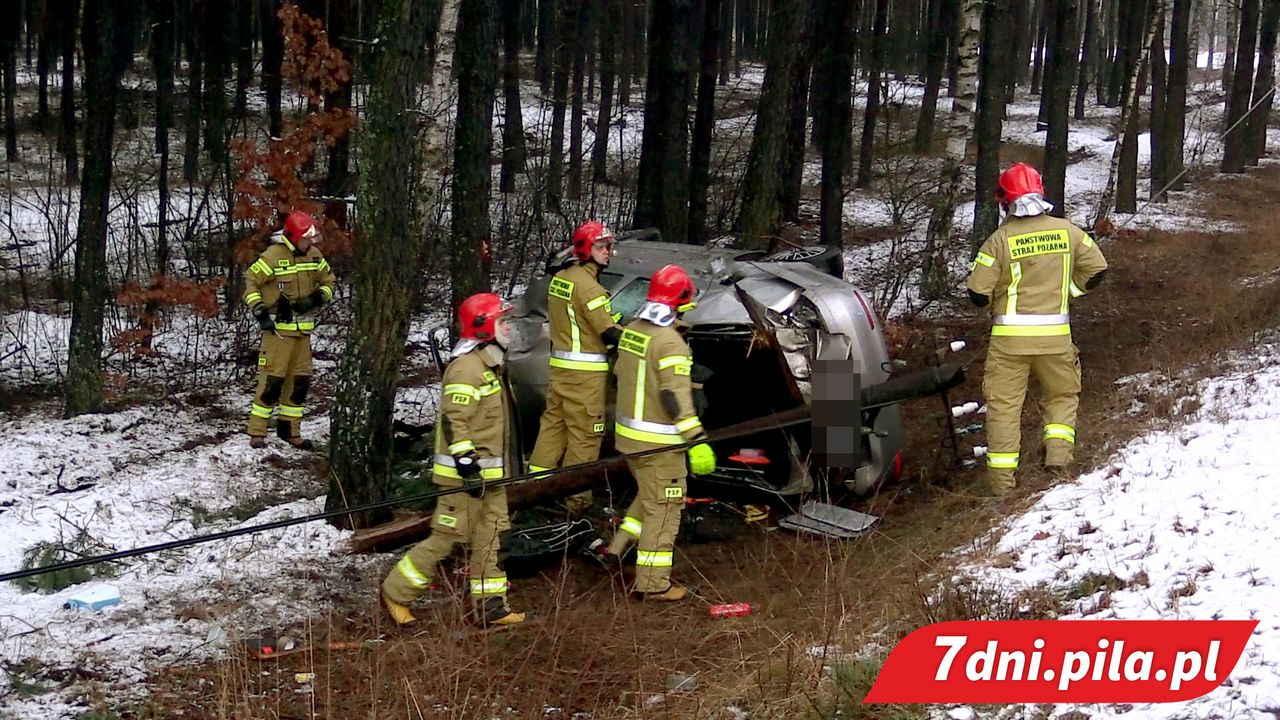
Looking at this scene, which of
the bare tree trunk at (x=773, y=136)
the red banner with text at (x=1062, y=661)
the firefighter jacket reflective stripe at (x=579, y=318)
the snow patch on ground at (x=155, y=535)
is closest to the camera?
the red banner with text at (x=1062, y=661)

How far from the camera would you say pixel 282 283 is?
965 centimetres

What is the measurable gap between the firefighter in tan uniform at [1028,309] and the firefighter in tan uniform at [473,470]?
3.03m

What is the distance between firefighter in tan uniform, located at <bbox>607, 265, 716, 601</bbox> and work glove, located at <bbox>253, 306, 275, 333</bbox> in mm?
4182

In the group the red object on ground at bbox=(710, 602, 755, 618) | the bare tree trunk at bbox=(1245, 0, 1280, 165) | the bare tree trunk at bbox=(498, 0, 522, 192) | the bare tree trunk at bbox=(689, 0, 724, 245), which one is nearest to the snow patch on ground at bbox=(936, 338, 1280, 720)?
the red object on ground at bbox=(710, 602, 755, 618)

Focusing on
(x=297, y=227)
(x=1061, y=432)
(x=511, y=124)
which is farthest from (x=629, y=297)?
(x=511, y=124)

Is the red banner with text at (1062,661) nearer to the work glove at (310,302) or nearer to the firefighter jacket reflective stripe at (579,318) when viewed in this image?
the firefighter jacket reflective stripe at (579,318)

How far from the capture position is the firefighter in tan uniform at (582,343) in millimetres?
7535

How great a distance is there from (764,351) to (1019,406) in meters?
1.59

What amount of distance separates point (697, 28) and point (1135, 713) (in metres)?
27.8

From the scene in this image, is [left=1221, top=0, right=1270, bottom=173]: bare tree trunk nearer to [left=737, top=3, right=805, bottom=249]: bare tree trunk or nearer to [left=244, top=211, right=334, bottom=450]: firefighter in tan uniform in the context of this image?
[left=737, top=3, right=805, bottom=249]: bare tree trunk

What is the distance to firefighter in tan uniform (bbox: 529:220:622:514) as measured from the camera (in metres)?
7.54

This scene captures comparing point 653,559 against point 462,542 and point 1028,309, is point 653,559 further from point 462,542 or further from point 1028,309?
point 1028,309

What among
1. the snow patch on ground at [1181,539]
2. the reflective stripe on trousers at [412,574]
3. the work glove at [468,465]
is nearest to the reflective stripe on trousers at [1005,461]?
the snow patch on ground at [1181,539]

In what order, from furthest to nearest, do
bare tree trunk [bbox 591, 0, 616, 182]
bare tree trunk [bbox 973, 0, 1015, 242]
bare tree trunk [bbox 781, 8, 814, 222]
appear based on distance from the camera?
bare tree trunk [bbox 591, 0, 616, 182], bare tree trunk [bbox 781, 8, 814, 222], bare tree trunk [bbox 973, 0, 1015, 242]
